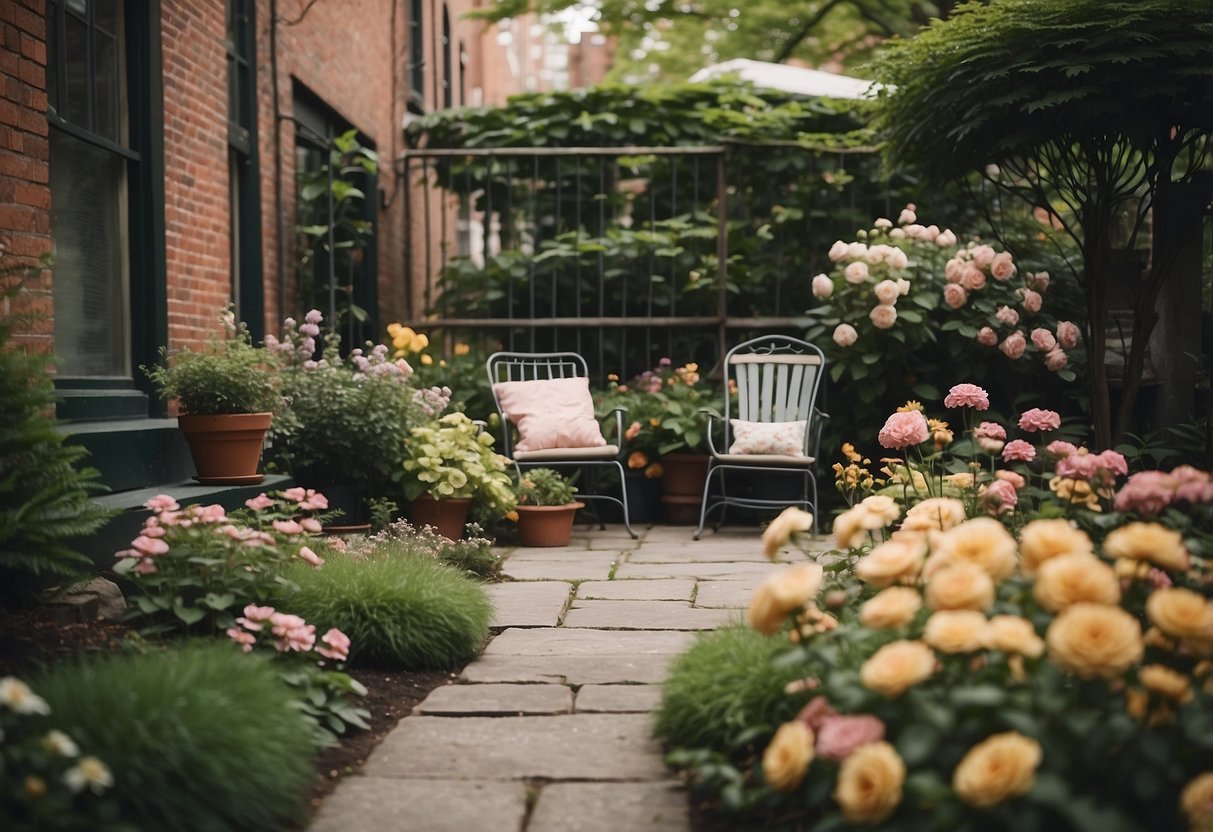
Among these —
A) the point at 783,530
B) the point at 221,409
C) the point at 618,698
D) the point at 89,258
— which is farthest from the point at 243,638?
the point at 89,258

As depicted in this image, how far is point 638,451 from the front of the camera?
701 cm

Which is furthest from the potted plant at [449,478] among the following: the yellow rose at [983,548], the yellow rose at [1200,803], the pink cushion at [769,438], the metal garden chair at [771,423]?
the yellow rose at [1200,803]

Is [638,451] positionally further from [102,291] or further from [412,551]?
[102,291]

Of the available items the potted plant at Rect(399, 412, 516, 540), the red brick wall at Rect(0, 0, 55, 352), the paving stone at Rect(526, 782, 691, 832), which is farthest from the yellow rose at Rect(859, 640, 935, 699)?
the potted plant at Rect(399, 412, 516, 540)

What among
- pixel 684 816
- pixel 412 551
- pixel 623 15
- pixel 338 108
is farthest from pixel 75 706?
pixel 623 15

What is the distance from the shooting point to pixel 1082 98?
511 centimetres

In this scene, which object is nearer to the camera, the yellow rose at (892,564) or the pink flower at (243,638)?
the yellow rose at (892,564)

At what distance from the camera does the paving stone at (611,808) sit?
2174 mm

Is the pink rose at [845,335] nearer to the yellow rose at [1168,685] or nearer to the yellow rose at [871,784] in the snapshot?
the yellow rose at [1168,685]

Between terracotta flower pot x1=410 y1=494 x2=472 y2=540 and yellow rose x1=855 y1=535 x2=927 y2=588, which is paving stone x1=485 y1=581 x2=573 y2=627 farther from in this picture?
yellow rose x1=855 y1=535 x2=927 y2=588

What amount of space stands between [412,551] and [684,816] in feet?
7.72

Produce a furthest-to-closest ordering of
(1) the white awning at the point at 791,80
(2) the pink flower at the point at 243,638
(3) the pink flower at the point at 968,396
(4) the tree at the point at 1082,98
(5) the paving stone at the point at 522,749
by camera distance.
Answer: (1) the white awning at the point at 791,80, (4) the tree at the point at 1082,98, (3) the pink flower at the point at 968,396, (2) the pink flower at the point at 243,638, (5) the paving stone at the point at 522,749

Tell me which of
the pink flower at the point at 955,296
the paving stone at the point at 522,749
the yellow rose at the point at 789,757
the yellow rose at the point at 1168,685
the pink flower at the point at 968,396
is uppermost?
the pink flower at the point at 955,296

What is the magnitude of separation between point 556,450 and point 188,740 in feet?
14.4
